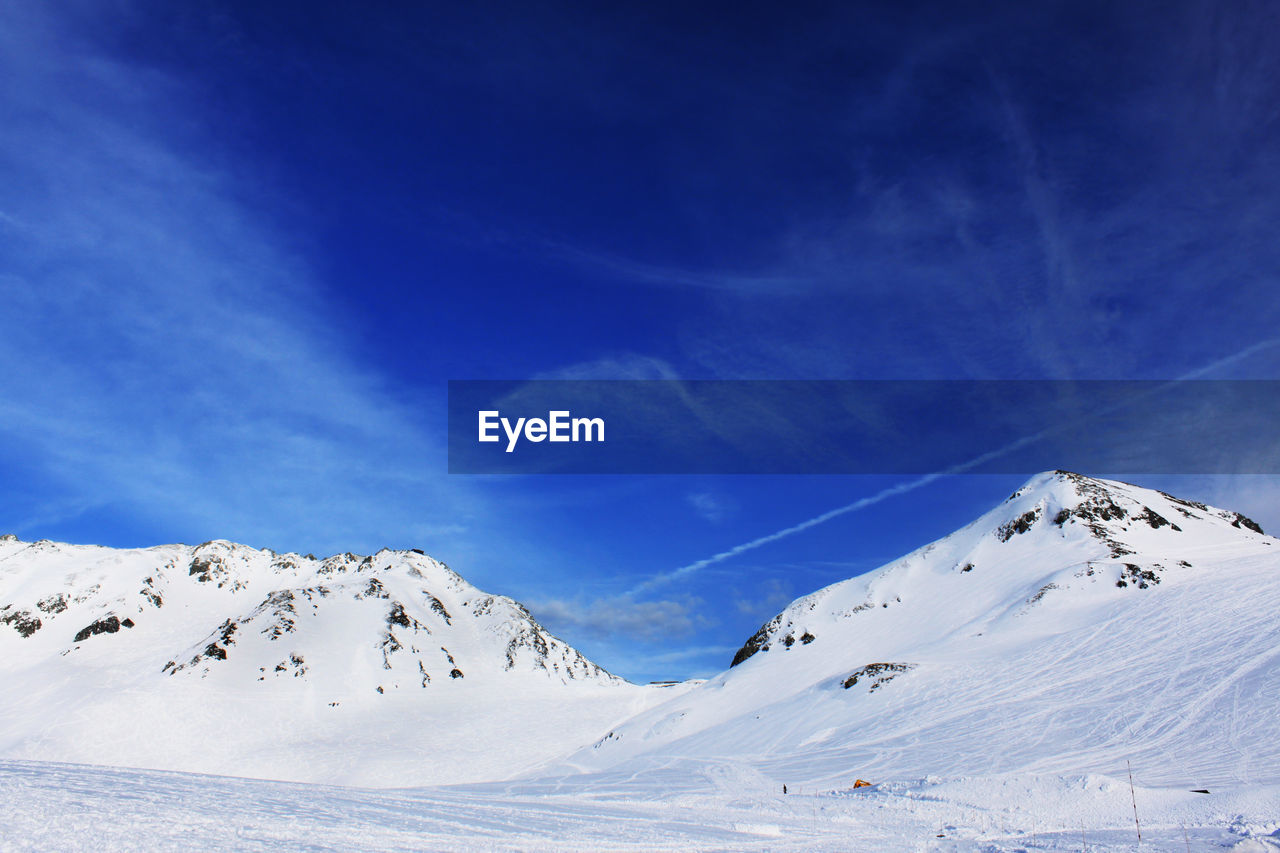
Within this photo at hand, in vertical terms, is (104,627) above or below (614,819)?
above

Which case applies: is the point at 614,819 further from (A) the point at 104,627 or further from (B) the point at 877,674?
(A) the point at 104,627

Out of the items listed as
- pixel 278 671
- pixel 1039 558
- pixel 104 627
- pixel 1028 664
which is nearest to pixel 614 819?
pixel 1028 664

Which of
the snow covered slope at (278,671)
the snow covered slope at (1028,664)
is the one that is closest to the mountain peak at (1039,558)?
the snow covered slope at (1028,664)

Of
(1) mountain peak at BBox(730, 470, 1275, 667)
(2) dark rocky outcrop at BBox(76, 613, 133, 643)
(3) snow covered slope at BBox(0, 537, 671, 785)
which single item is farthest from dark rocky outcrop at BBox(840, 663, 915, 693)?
(2) dark rocky outcrop at BBox(76, 613, 133, 643)

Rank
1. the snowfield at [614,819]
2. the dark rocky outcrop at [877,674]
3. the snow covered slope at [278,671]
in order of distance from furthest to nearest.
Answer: the snow covered slope at [278,671] → the dark rocky outcrop at [877,674] → the snowfield at [614,819]

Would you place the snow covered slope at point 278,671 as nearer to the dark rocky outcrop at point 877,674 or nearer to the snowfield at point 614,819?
the dark rocky outcrop at point 877,674

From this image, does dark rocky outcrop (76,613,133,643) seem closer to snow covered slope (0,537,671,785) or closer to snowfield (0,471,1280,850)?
snow covered slope (0,537,671,785)

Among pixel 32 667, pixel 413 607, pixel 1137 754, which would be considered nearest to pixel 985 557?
pixel 1137 754
